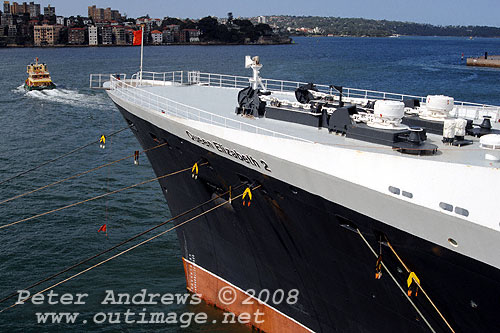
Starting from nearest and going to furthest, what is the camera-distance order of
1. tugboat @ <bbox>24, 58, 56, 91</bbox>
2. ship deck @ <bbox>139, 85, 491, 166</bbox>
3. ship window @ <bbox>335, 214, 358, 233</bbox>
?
1. ship window @ <bbox>335, 214, 358, 233</bbox>
2. ship deck @ <bbox>139, 85, 491, 166</bbox>
3. tugboat @ <bbox>24, 58, 56, 91</bbox>

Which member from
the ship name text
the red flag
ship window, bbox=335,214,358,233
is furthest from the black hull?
the red flag

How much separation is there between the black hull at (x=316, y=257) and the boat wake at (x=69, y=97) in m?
44.8

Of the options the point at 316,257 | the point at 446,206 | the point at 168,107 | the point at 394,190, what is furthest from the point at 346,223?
the point at 168,107

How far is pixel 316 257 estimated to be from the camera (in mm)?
13852

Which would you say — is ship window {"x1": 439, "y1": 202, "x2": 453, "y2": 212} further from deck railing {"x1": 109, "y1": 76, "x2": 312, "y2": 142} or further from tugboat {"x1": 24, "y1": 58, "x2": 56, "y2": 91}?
tugboat {"x1": 24, "y1": 58, "x2": 56, "y2": 91}

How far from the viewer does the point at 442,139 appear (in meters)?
13.9

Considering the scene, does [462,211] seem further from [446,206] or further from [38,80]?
[38,80]

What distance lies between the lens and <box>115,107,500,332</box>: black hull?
1064 centimetres

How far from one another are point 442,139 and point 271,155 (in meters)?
4.68

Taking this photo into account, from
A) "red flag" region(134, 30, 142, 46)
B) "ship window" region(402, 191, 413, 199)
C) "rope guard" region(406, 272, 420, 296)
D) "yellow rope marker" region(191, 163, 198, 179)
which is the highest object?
"red flag" region(134, 30, 142, 46)

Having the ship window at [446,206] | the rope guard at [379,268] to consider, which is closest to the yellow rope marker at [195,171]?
the rope guard at [379,268]

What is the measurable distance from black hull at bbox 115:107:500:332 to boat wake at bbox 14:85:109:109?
147ft

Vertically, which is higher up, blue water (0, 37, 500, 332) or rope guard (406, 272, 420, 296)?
rope guard (406, 272, 420, 296)

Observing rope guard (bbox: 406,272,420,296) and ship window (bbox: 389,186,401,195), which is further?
rope guard (bbox: 406,272,420,296)
